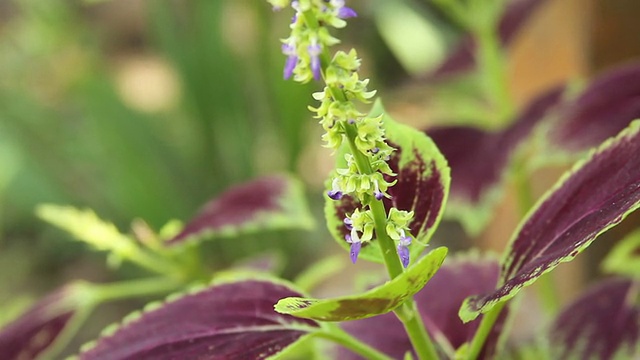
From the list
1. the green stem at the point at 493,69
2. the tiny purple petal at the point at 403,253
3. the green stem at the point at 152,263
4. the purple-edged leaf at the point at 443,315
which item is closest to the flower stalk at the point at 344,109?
the tiny purple petal at the point at 403,253

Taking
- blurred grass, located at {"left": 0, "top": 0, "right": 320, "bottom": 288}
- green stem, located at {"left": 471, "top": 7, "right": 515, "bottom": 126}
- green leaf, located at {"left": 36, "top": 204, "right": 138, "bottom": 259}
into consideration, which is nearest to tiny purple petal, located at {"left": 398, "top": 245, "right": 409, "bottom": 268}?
green leaf, located at {"left": 36, "top": 204, "right": 138, "bottom": 259}

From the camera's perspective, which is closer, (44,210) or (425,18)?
(44,210)

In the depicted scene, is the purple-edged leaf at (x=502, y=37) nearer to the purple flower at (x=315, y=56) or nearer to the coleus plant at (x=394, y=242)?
the coleus plant at (x=394, y=242)

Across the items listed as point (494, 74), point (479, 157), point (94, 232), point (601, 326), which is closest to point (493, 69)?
point (494, 74)

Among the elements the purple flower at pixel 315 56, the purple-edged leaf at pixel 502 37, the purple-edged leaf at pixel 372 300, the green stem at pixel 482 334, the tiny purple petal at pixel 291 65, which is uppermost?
the purple-edged leaf at pixel 502 37

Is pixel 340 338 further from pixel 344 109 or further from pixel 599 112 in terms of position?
pixel 599 112

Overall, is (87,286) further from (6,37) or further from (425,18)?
(6,37)

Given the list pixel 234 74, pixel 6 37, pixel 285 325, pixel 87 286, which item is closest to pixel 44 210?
pixel 87 286
